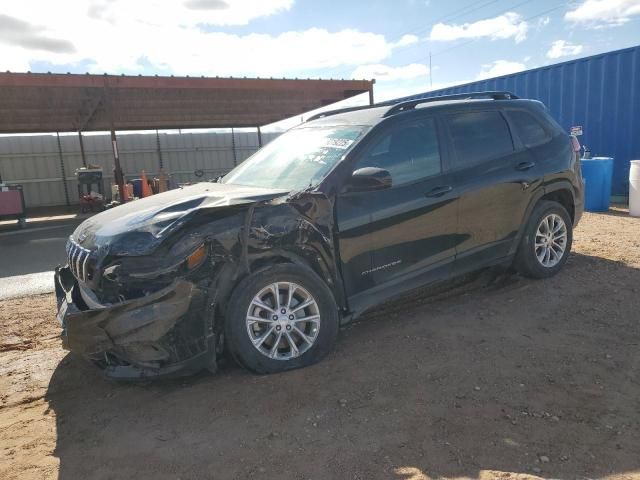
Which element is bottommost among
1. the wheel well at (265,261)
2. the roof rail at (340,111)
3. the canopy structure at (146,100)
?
the wheel well at (265,261)

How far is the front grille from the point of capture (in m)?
A: 3.19

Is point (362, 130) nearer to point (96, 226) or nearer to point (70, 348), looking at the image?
point (96, 226)

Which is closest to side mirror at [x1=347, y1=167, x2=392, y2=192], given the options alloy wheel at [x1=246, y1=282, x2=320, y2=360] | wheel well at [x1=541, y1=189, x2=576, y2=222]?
alloy wheel at [x1=246, y1=282, x2=320, y2=360]

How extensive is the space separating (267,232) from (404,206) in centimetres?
119

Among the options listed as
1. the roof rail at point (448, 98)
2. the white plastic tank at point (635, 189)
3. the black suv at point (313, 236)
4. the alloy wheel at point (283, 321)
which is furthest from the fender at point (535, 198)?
the white plastic tank at point (635, 189)

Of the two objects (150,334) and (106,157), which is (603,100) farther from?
(106,157)

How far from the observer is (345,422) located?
278cm

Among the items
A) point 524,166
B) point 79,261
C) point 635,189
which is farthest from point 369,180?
point 635,189

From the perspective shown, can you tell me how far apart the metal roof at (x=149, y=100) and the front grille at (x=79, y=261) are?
1026cm

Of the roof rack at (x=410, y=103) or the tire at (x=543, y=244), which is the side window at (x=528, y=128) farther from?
the tire at (x=543, y=244)

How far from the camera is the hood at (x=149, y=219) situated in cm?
304

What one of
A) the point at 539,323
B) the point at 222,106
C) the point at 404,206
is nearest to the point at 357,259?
the point at 404,206

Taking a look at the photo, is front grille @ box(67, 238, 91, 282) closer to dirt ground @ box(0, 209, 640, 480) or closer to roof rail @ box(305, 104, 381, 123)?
dirt ground @ box(0, 209, 640, 480)

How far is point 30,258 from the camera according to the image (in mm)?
8594
